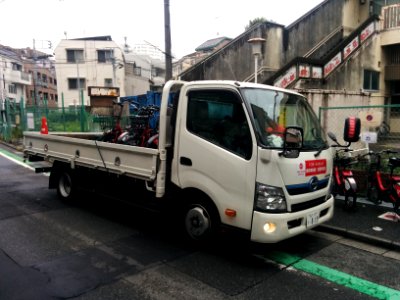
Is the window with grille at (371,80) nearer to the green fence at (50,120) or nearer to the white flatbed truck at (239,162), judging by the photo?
the green fence at (50,120)

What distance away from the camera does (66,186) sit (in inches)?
286

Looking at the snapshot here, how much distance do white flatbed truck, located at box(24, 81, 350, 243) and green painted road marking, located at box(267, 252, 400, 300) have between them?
452 millimetres

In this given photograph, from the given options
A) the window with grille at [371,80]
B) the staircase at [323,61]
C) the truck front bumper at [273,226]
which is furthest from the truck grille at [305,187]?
the window with grille at [371,80]

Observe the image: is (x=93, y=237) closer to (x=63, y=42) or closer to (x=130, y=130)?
(x=130, y=130)

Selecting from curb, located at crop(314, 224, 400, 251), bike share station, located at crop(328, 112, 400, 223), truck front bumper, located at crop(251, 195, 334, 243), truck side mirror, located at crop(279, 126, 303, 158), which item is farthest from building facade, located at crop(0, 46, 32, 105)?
truck front bumper, located at crop(251, 195, 334, 243)

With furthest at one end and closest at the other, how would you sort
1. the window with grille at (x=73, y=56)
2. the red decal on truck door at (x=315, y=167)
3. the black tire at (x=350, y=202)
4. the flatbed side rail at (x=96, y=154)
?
the window with grille at (x=73, y=56), the black tire at (x=350, y=202), the flatbed side rail at (x=96, y=154), the red decal on truck door at (x=315, y=167)

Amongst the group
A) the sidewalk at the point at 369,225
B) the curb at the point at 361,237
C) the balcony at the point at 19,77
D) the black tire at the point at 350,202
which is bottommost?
the curb at the point at 361,237

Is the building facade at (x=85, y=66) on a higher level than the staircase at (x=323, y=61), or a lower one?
higher

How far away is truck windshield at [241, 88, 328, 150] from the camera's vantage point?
13.7 ft

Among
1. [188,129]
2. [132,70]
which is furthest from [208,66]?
[132,70]

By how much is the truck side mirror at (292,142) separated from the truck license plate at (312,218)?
844mm

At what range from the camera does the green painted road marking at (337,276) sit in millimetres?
3686

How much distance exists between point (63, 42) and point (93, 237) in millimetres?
36421

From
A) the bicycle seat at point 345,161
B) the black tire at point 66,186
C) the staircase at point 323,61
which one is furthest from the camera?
the staircase at point 323,61
